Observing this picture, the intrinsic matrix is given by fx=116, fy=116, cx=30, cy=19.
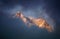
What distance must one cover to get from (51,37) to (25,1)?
1.01 meters

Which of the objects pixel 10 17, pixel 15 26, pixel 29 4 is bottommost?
pixel 15 26

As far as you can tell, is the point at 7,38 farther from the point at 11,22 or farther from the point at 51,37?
the point at 51,37

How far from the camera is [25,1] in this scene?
8.74ft

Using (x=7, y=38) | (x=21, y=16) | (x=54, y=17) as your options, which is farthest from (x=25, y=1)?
(x=7, y=38)

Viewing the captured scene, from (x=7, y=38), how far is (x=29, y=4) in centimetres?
92

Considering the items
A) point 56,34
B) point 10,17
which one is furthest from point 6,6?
point 56,34

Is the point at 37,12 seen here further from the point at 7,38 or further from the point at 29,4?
the point at 7,38

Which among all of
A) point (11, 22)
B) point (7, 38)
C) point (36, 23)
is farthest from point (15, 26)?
point (36, 23)

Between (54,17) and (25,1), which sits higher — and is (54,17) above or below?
below

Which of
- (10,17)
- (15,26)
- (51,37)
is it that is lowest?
(51,37)

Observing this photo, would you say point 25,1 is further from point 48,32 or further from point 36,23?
point 48,32

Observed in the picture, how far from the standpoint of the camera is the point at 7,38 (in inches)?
102

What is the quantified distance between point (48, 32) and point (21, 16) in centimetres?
71

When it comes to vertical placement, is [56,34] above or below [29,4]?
below
